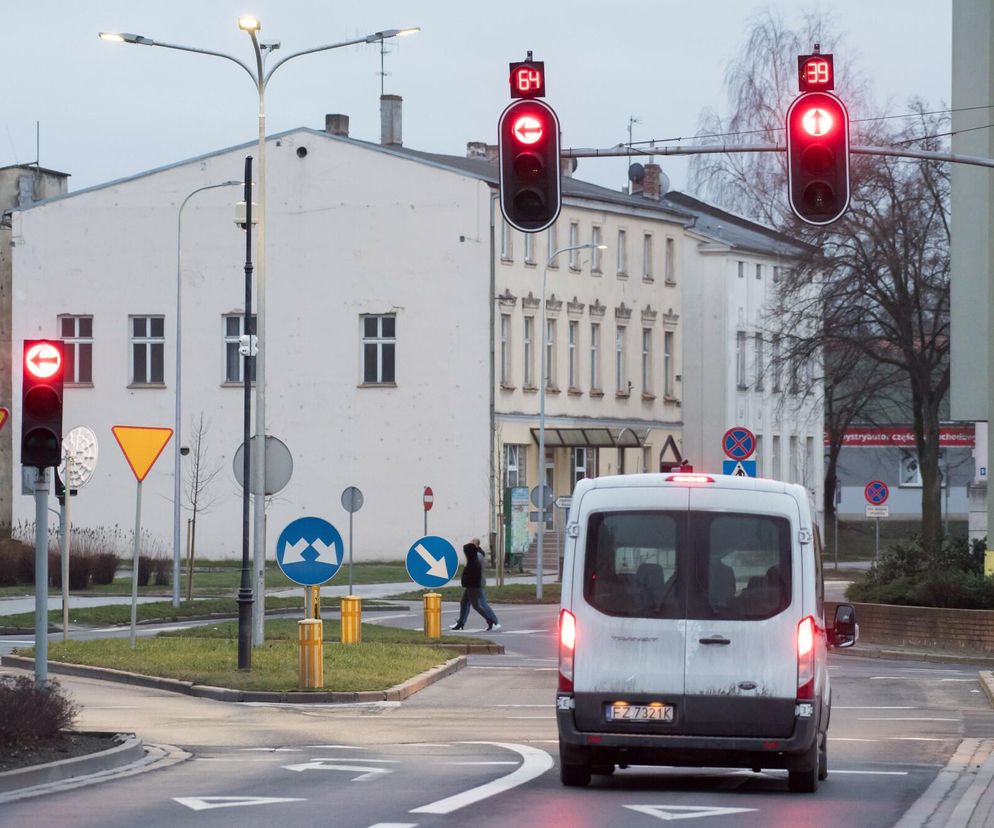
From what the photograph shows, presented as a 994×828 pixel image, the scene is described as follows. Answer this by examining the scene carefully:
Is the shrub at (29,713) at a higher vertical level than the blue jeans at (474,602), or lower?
higher

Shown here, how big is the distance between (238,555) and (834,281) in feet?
87.2

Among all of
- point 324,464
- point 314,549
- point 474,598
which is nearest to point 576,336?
point 324,464

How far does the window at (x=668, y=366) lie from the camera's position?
83.3m

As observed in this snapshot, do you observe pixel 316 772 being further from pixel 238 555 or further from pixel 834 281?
pixel 238 555

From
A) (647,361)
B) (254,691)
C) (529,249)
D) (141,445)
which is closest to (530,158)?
(254,691)

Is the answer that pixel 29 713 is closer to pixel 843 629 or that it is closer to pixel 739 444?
pixel 843 629

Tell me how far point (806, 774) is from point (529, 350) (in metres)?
59.9

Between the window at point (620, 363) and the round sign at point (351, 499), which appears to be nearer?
the round sign at point (351, 499)

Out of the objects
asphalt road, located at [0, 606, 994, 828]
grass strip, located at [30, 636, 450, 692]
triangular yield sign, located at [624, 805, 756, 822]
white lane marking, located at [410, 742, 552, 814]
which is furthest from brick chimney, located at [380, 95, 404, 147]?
triangular yield sign, located at [624, 805, 756, 822]

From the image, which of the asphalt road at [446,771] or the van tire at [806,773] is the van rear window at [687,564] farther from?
the asphalt road at [446,771]

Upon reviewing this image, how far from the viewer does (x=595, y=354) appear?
259 ft

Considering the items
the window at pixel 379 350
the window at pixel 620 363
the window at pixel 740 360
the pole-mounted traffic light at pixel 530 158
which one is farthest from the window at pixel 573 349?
the pole-mounted traffic light at pixel 530 158

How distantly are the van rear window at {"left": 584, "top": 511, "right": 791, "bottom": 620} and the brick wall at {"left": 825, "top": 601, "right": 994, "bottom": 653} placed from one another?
18.5m

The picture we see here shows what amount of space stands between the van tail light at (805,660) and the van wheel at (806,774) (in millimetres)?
374
